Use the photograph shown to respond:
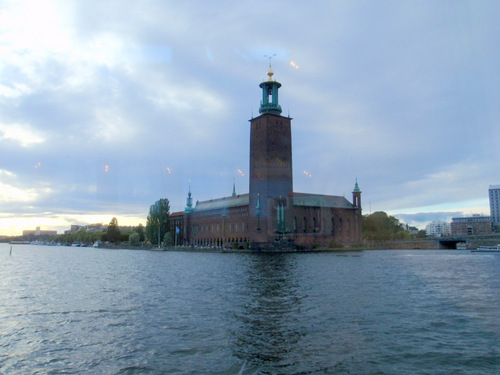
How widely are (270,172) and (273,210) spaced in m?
8.02

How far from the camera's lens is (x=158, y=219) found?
4348 inches

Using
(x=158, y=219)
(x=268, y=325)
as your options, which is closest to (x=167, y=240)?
(x=158, y=219)

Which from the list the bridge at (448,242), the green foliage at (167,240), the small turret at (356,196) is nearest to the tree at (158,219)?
the green foliage at (167,240)

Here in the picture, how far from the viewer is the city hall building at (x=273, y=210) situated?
286 feet

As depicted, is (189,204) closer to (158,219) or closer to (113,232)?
(158,219)

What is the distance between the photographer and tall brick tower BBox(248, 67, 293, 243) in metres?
86.9

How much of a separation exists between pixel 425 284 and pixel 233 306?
609 inches

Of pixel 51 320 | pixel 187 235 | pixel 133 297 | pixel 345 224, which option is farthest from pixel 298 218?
pixel 51 320

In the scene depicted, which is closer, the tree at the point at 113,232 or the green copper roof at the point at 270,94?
the green copper roof at the point at 270,94

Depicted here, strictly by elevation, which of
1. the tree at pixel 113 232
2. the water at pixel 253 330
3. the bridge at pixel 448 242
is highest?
the tree at pixel 113 232

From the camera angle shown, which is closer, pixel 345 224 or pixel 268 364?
pixel 268 364

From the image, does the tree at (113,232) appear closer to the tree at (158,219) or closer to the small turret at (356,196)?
the tree at (158,219)

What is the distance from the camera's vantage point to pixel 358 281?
29.4m

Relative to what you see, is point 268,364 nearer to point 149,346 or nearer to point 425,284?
point 149,346
